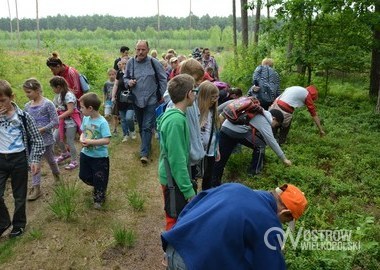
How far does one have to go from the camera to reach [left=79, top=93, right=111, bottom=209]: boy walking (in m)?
4.61

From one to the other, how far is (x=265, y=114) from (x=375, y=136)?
169 inches

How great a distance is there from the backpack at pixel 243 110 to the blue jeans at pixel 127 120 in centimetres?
294

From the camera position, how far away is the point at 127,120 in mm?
7734

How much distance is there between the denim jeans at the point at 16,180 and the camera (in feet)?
13.4

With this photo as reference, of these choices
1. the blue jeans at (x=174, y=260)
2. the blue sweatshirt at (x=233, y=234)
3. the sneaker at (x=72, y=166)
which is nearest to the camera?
the blue sweatshirt at (x=233, y=234)

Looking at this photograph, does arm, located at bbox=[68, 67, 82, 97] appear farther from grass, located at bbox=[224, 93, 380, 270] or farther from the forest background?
grass, located at bbox=[224, 93, 380, 270]

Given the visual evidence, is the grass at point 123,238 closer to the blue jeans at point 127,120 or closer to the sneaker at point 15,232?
the sneaker at point 15,232

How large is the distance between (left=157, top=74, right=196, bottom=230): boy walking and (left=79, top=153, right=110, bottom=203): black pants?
5.94 ft

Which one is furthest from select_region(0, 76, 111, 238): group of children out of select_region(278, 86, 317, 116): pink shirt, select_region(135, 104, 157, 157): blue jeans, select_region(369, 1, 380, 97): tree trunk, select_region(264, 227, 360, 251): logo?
select_region(369, 1, 380, 97): tree trunk

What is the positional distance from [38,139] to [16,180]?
1.75ft

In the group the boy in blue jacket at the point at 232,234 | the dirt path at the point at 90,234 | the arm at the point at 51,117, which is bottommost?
the dirt path at the point at 90,234

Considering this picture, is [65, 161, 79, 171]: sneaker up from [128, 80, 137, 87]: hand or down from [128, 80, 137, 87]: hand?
down

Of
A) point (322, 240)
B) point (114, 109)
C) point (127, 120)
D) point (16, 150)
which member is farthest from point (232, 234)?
point (114, 109)

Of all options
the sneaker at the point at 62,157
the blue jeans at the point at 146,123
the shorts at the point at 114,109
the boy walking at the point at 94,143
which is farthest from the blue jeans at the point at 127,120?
the boy walking at the point at 94,143
